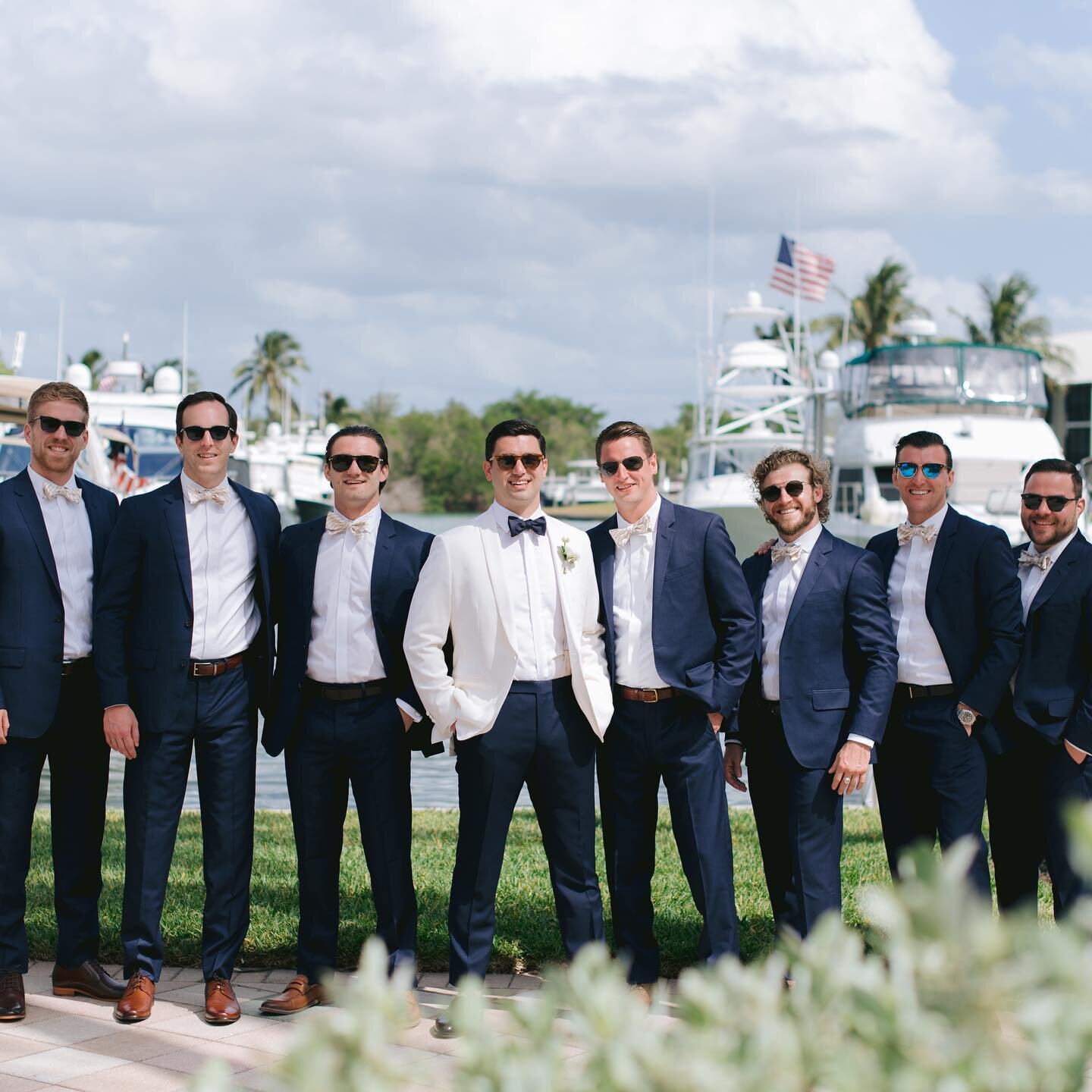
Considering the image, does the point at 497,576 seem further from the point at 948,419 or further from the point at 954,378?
the point at 954,378

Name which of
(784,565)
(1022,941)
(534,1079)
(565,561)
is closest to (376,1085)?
(534,1079)

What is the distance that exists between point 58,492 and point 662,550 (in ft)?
8.17

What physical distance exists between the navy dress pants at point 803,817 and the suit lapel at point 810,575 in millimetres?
428

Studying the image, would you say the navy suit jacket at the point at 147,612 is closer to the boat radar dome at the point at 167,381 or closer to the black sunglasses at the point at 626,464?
the black sunglasses at the point at 626,464

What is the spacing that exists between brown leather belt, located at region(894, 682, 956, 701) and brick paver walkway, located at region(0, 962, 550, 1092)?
198 centimetres

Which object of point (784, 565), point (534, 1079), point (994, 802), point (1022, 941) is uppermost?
point (784, 565)

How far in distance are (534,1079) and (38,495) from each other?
178 inches

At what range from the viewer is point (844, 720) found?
5.62 meters

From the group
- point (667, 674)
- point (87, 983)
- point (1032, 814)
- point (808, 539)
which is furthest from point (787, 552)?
point (87, 983)

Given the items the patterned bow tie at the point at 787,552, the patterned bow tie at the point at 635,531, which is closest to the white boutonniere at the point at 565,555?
the patterned bow tie at the point at 635,531

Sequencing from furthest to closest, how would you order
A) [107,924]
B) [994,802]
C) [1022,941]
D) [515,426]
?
[107,924]
[994,802]
[515,426]
[1022,941]

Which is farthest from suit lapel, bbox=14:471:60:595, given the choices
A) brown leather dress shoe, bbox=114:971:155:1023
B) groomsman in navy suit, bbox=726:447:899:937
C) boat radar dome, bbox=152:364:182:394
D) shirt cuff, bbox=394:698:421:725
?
boat radar dome, bbox=152:364:182:394

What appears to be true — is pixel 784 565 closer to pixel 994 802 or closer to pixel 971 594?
pixel 971 594

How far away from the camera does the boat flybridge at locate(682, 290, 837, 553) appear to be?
123ft
